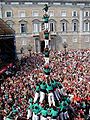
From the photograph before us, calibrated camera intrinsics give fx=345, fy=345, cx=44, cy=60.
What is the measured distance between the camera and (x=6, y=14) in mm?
56969

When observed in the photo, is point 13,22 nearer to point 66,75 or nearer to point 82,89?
point 66,75

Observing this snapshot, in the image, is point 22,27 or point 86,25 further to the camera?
point 86,25

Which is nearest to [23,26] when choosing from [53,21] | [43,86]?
[53,21]

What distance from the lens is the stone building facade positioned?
5741 cm

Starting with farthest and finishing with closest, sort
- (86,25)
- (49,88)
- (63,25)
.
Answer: (86,25) → (63,25) → (49,88)

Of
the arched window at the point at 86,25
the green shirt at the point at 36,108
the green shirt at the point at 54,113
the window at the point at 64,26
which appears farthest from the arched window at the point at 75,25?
the green shirt at the point at 54,113

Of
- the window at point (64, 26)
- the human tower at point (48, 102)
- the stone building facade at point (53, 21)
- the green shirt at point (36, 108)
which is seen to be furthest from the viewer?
the window at point (64, 26)

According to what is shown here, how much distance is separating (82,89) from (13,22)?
3899cm

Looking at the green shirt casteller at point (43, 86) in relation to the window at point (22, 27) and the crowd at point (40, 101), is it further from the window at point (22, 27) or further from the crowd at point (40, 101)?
the window at point (22, 27)

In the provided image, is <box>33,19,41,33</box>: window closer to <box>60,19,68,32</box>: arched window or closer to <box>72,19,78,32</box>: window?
<box>60,19,68,32</box>: arched window

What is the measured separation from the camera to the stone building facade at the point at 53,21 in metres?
57.4

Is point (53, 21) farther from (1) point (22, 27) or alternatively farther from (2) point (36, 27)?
(1) point (22, 27)

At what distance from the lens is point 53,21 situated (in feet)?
195

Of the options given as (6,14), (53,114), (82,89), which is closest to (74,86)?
(82,89)
